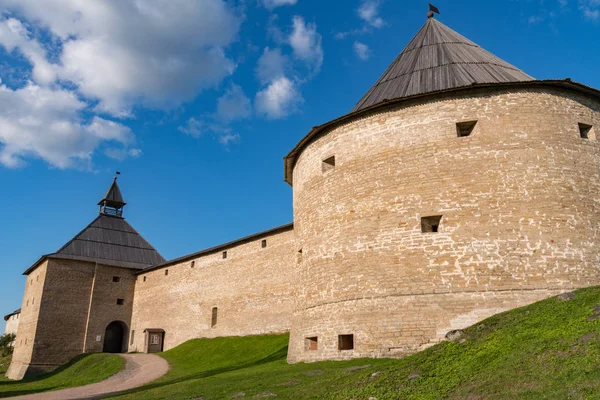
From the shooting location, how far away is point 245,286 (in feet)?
66.9

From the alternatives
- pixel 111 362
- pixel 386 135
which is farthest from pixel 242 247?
pixel 386 135

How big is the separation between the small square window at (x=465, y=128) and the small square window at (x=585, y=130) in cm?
270

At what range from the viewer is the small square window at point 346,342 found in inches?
455

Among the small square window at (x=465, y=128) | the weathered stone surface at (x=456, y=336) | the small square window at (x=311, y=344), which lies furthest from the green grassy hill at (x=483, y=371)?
the small square window at (x=465, y=128)

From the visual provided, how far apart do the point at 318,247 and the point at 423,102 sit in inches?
178

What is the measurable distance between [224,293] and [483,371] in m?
16.1

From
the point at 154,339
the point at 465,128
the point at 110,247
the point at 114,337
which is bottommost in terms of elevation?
the point at 154,339

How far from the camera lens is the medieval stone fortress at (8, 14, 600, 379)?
1040cm

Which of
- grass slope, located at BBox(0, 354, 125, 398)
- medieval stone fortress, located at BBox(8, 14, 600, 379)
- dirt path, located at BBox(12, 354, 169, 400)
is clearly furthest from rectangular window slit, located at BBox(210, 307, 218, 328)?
medieval stone fortress, located at BBox(8, 14, 600, 379)

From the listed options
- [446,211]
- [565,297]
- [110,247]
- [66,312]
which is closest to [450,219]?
[446,211]

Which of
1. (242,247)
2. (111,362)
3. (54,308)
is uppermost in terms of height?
(242,247)

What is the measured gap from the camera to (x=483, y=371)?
258 inches

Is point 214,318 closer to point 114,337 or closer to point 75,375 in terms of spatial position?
point 75,375

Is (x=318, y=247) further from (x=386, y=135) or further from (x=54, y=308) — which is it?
(x=54, y=308)
